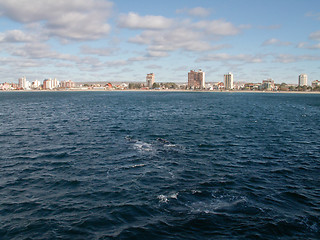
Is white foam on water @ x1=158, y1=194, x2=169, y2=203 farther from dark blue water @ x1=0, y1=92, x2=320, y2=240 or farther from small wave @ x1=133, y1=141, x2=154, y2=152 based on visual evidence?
small wave @ x1=133, y1=141, x2=154, y2=152

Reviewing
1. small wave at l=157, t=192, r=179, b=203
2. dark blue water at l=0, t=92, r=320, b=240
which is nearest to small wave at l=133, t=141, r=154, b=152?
dark blue water at l=0, t=92, r=320, b=240

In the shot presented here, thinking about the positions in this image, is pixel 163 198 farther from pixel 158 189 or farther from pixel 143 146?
pixel 143 146

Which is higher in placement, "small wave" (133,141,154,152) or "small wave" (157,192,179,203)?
"small wave" (133,141,154,152)

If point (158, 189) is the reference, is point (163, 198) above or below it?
below

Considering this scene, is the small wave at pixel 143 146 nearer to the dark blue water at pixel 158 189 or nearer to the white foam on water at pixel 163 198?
the dark blue water at pixel 158 189

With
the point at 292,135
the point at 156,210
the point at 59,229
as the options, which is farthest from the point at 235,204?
the point at 292,135

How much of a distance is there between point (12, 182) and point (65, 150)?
12.2 m

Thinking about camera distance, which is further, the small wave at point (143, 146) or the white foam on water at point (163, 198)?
the small wave at point (143, 146)

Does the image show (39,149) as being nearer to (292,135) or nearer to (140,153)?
(140,153)

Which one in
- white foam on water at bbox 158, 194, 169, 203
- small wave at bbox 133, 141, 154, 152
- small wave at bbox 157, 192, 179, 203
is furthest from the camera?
small wave at bbox 133, 141, 154, 152

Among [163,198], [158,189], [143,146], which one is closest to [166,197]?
[163,198]

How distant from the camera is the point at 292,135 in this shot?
170 feet

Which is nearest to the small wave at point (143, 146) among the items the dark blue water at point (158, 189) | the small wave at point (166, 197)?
the dark blue water at point (158, 189)

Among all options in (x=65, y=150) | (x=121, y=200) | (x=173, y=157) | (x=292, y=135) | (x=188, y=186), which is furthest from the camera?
(x=292, y=135)
